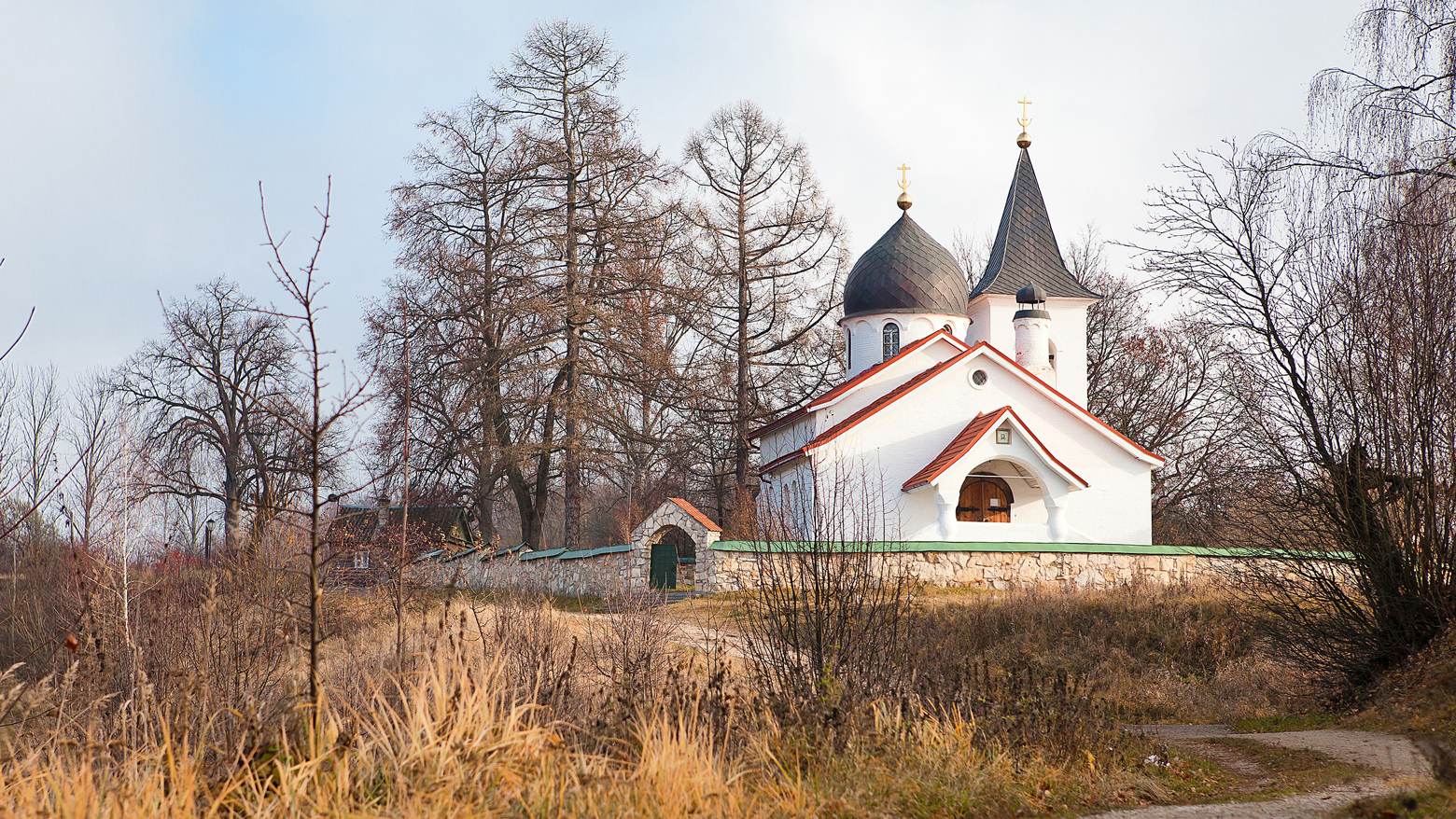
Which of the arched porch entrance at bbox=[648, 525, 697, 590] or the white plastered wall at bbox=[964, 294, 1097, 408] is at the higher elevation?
the white plastered wall at bbox=[964, 294, 1097, 408]

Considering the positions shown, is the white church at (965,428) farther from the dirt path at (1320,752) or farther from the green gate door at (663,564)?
the dirt path at (1320,752)

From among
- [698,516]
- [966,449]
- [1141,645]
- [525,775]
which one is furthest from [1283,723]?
[966,449]

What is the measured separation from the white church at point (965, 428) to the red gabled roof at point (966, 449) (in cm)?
5

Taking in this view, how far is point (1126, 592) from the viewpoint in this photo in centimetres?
1650

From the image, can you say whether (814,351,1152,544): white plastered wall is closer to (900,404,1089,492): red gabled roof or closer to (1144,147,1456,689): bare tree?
(900,404,1089,492): red gabled roof

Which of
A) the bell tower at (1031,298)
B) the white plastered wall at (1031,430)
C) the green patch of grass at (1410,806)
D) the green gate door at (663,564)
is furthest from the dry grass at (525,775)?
the bell tower at (1031,298)

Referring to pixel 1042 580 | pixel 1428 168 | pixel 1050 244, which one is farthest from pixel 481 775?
pixel 1050 244

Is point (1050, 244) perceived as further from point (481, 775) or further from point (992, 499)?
point (481, 775)

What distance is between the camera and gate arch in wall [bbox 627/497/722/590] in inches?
754

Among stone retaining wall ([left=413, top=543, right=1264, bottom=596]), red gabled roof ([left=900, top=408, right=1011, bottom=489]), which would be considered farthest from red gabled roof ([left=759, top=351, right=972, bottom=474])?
stone retaining wall ([left=413, top=543, right=1264, bottom=596])

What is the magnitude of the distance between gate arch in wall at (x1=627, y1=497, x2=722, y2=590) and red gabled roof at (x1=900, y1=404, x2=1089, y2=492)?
5.62 metres

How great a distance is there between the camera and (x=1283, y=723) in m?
9.41

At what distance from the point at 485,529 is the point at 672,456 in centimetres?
533

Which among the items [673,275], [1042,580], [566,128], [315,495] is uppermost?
[566,128]
